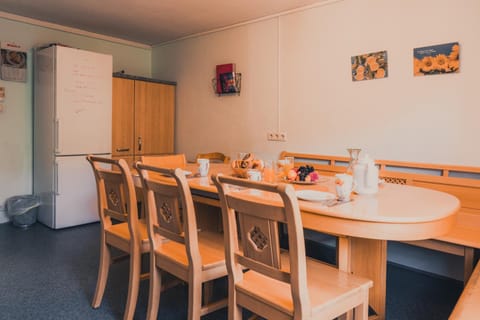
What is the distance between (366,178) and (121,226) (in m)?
1.52

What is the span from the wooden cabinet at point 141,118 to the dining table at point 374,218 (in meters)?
2.82

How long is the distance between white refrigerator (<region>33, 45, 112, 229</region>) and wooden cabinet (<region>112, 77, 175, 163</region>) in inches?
11.9

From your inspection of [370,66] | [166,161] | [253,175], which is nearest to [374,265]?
[253,175]

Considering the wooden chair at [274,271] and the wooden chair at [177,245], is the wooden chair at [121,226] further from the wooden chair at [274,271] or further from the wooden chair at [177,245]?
the wooden chair at [274,271]

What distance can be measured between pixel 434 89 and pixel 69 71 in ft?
11.5

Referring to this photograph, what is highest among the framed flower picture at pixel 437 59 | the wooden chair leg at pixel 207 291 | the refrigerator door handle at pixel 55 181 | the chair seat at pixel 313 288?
the framed flower picture at pixel 437 59

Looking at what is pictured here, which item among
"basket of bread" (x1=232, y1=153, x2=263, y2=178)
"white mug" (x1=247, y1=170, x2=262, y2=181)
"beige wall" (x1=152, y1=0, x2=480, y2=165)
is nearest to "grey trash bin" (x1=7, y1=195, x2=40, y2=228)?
"beige wall" (x1=152, y1=0, x2=480, y2=165)

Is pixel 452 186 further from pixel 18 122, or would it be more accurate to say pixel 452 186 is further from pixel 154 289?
pixel 18 122

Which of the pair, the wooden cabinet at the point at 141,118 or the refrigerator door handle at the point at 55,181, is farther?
the wooden cabinet at the point at 141,118

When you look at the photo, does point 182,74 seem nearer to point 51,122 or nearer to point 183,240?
point 51,122

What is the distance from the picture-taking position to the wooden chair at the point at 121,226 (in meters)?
2.04

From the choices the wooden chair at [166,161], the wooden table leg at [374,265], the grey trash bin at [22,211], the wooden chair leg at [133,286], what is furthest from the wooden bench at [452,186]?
the grey trash bin at [22,211]

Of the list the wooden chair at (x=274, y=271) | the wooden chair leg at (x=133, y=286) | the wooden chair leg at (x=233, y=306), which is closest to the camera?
the wooden chair at (x=274, y=271)

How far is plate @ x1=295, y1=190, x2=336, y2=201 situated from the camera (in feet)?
5.37
